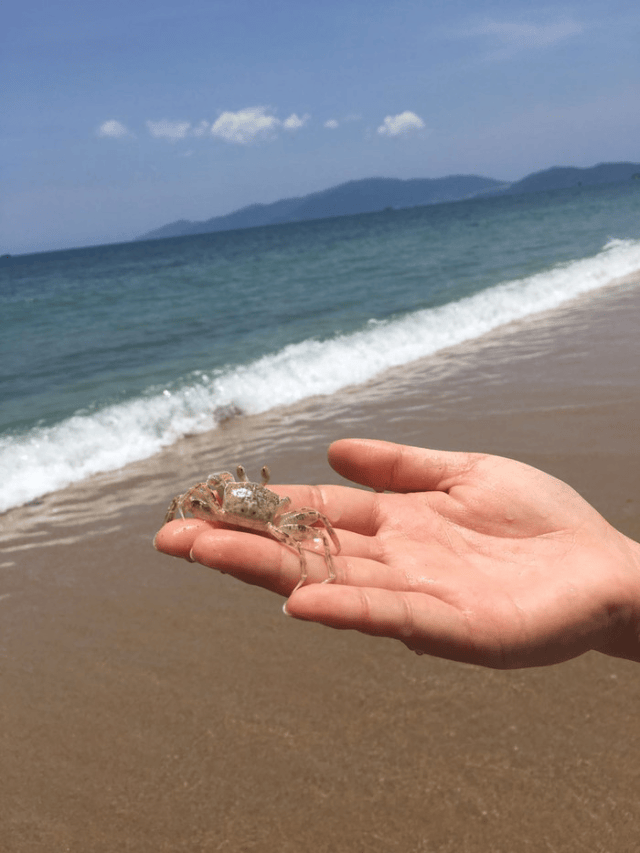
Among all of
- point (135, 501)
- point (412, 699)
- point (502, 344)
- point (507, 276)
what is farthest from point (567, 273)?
point (412, 699)

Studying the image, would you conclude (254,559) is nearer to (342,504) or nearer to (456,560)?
(342,504)

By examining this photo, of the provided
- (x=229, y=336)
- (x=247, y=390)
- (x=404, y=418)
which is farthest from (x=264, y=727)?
(x=229, y=336)

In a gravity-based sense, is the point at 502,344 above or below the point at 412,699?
above

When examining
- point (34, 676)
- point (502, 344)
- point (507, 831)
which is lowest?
point (507, 831)

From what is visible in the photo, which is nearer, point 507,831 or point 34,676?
point 507,831

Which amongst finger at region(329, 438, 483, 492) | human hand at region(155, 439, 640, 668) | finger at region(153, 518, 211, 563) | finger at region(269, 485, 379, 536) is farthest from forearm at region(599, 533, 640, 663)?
finger at region(153, 518, 211, 563)

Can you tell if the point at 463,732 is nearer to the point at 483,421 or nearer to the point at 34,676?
the point at 34,676
